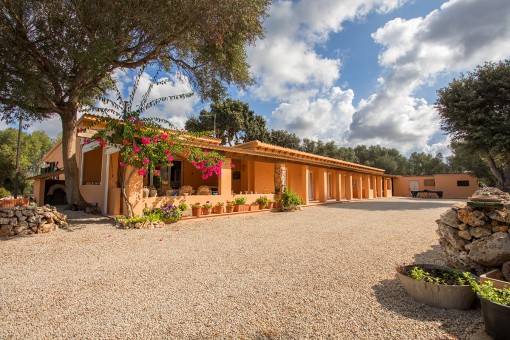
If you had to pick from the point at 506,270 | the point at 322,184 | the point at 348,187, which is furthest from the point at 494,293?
the point at 348,187

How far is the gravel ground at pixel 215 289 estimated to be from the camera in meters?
2.44

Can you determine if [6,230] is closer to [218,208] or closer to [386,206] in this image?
[218,208]

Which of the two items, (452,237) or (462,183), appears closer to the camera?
(452,237)

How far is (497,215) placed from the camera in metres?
3.17

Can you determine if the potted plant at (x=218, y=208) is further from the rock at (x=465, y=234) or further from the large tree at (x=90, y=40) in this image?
Result: the rock at (x=465, y=234)

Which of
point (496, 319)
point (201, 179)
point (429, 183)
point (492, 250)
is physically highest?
point (429, 183)

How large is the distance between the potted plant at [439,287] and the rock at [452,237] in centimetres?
52

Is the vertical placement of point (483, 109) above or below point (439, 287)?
above

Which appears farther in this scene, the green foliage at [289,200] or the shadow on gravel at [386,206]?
the shadow on gravel at [386,206]

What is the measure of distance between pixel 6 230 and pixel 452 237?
9.23 m

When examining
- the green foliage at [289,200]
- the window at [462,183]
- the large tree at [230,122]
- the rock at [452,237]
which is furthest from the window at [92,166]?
the window at [462,183]

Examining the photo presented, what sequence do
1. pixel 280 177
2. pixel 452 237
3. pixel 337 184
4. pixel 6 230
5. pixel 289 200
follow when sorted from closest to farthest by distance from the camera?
pixel 452 237
pixel 6 230
pixel 289 200
pixel 280 177
pixel 337 184

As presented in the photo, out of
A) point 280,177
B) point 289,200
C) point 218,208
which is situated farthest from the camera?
point 280,177

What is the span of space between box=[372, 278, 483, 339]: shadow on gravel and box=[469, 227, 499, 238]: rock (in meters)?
0.99
